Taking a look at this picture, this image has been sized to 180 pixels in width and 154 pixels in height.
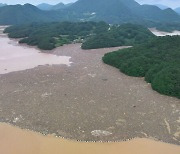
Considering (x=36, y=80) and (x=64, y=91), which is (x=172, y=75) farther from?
(x=36, y=80)

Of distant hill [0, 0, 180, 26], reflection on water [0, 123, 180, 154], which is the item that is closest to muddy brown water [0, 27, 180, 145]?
reflection on water [0, 123, 180, 154]

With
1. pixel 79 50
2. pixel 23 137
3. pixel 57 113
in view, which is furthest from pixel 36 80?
pixel 79 50

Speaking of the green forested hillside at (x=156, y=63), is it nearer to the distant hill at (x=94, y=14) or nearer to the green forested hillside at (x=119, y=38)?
the green forested hillside at (x=119, y=38)

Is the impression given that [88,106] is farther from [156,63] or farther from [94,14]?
[94,14]

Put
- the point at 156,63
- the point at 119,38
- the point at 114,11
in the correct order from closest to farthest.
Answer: the point at 156,63 → the point at 119,38 → the point at 114,11

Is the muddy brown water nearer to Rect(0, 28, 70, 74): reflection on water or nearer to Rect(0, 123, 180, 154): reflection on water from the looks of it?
Rect(0, 123, 180, 154): reflection on water

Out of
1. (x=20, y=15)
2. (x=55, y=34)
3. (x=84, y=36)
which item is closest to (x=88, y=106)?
(x=55, y=34)
